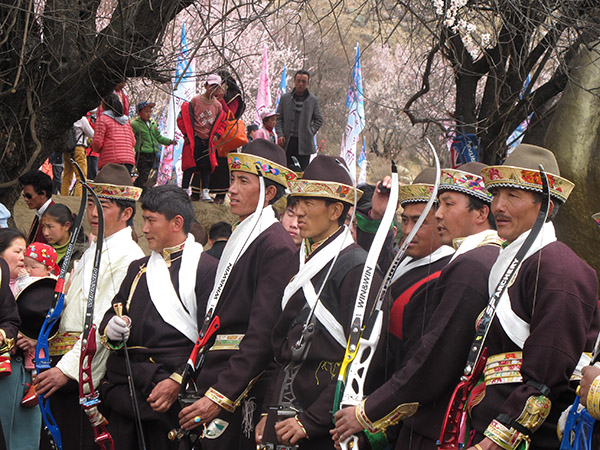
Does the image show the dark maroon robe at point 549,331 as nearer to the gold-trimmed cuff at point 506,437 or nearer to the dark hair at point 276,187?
the gold-trimmed cuff at point 506,437

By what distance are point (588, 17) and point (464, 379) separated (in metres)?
4.07

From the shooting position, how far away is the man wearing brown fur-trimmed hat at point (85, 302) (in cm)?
508

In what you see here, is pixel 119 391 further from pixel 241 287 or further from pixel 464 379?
pixel 464 379

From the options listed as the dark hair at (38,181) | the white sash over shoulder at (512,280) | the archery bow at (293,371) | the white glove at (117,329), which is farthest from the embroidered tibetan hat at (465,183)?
the dark hair at (38,181)

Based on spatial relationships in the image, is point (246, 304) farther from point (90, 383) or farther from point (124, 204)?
point (124, 204)

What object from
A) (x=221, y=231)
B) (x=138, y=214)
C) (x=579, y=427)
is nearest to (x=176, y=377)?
(x=579, y=427)

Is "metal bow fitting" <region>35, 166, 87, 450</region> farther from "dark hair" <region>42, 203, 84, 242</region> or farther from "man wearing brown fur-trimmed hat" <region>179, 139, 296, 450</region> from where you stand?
"dark hair" <region>42, 203, 84, 242</region>

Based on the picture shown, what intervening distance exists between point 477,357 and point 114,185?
3005mm

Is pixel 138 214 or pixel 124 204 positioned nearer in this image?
pixel 124 204

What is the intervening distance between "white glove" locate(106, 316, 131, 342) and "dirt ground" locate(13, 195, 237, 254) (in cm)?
431

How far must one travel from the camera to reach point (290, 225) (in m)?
6.71

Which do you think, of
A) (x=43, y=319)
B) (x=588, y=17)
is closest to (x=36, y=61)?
(x=43, y=319)

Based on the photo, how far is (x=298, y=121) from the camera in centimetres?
1291

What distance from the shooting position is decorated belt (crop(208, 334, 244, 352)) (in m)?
4.56
